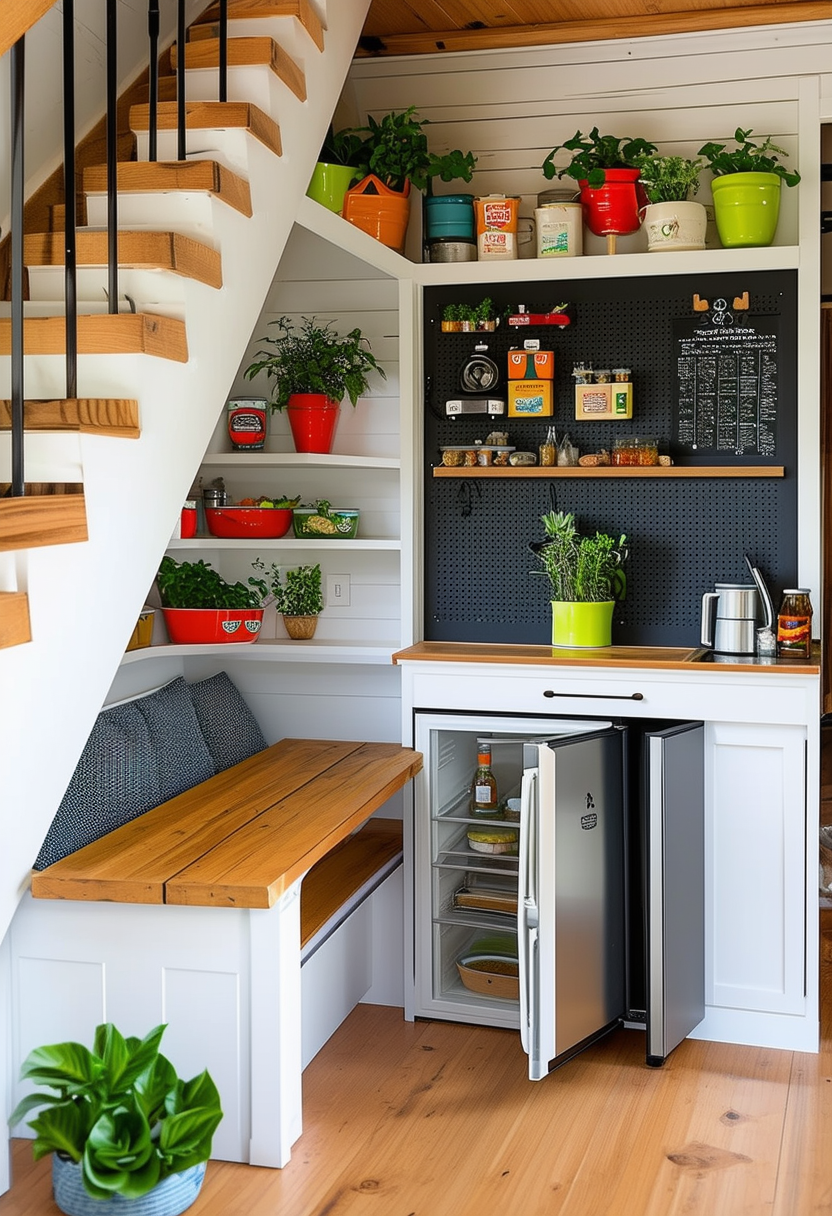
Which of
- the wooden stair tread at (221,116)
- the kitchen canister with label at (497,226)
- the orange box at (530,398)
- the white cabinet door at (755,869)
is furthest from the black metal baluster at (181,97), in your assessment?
the white cabinet door at (755,869)

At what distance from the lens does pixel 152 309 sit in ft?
8.16

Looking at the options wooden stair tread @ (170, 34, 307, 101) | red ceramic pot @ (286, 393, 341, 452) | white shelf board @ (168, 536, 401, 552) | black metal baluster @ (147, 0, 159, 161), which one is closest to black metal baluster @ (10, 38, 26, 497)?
black metal baluster @ (147, 0, 159, 161)

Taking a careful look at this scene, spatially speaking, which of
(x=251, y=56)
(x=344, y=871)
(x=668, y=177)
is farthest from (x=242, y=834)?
(x=668, y=177)

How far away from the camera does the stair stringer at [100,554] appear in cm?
222

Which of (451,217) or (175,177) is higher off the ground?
(451,217)

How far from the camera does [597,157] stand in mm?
3797

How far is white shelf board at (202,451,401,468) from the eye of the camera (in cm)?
363

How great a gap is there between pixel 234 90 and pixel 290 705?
6.52ft

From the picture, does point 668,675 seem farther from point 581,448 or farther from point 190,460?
point 190,460

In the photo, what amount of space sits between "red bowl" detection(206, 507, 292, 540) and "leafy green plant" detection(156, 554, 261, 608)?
216 millimetres

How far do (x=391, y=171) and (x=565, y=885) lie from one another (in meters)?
2.18

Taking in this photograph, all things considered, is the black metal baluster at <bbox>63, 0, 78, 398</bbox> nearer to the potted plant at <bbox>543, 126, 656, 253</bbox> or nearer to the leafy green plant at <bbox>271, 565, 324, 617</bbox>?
the leafy green plant at <bbox>271, 565, 324, 617</bbox>

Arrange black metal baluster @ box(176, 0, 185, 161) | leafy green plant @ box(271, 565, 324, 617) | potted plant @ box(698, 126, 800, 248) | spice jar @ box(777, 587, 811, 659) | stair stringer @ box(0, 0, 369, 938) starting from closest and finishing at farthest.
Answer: stair stringer @ box(0, 0, 369, 938)
black metal baluster @ box(176, 0, 185, 161)
spice jar @ box(777, 587, 811, 659)
potted plant @ box(698, 126, 800, 248)
leafy green plant @ box(271, 565, 324, 617)

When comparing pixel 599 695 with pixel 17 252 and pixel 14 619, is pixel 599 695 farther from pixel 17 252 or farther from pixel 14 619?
pixel 17 252
